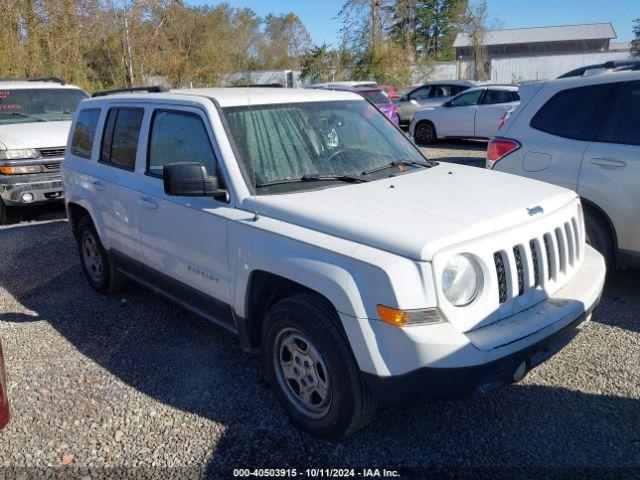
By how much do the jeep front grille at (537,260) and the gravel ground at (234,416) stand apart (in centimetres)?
82

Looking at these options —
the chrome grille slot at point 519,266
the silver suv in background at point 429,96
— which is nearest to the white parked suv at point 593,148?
the chrome grille slot at point 519,266

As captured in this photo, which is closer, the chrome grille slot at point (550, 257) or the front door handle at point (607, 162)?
the chrome grille slot at point (550, 257)

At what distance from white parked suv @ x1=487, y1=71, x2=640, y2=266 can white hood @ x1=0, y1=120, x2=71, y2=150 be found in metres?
6.36

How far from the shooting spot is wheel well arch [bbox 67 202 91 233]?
18.4 feet

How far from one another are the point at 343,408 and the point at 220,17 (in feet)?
109

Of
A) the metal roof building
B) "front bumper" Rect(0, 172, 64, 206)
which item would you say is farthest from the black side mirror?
the metal roof building

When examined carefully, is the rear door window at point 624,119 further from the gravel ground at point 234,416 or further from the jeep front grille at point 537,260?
the jeep front grille at point 537,260

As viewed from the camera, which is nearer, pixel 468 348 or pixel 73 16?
pixel 468 348

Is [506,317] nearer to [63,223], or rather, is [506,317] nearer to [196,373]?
[196,373]

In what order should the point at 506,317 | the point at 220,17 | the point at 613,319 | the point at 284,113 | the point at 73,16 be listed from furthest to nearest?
1. the point at 220,17
2. the point at 73,16
3. the point at 613,319
4. the point at 284,113
5. the point at 506,317

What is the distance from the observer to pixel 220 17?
33.0 m

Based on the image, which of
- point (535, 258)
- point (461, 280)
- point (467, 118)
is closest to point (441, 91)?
point (467, 118)

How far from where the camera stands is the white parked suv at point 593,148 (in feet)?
15.3

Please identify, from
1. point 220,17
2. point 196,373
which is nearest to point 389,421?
point 196,373
